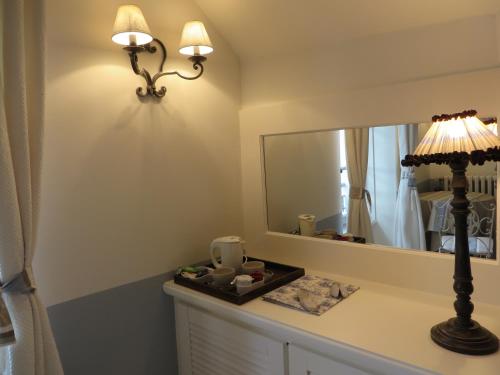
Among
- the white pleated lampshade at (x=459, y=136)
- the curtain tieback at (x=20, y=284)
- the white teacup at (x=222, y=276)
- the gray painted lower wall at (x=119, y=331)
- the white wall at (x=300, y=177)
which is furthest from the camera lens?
the white wall at (x=300, y=177)

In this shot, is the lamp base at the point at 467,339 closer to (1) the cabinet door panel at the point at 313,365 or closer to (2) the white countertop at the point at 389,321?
(2) the white countertop at the point at 389,321

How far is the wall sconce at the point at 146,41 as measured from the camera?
1214 mm

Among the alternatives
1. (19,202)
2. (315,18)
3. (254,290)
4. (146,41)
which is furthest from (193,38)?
(254,290)

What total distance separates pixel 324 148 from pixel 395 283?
0.58 m

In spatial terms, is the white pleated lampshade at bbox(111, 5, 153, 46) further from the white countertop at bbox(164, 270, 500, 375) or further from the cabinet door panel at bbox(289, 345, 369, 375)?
the cabinet door panel at bbox(289, 345, 369, 375)

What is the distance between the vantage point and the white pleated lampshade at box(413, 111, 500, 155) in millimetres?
912

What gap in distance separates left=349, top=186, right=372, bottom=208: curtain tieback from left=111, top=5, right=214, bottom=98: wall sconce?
759 mm

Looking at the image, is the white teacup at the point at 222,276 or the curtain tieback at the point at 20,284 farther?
the white teacup at the point at 222,276

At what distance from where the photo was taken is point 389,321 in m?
1.13

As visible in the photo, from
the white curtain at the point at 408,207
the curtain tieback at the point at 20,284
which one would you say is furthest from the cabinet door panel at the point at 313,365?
the curtain tieback at the point at 20,284

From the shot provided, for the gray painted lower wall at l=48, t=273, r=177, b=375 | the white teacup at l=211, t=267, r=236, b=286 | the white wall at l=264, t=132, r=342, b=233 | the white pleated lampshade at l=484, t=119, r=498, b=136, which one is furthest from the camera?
the white wall at l=264, t=132, r=342, b=233

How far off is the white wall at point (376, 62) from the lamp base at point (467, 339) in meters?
0.68

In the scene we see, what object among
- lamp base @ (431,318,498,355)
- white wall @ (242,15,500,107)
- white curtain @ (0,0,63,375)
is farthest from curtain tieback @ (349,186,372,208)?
white curtain @ (0,0,63,375)

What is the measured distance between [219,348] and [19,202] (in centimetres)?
81
